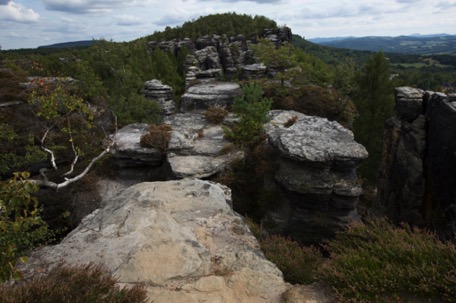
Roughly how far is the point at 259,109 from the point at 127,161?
27.3 ft

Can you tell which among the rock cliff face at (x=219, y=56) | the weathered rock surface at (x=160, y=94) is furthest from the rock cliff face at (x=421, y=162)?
the weathered rock surface at (x=160, y=94)

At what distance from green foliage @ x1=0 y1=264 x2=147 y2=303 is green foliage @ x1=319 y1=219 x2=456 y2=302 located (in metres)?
3.89

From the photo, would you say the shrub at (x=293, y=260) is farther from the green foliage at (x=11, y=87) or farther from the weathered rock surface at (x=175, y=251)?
the green foliage at (x=11, y=87)

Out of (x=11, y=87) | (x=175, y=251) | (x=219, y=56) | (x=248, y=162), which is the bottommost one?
(x=248, y=162)

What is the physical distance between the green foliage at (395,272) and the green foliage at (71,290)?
389 centimetres

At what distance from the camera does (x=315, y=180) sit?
1412 centimetres

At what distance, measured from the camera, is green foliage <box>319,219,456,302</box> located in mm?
5418

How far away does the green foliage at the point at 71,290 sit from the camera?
15.1 ft

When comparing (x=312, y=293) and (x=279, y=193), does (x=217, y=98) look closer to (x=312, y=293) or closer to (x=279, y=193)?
(x=279, y=193)

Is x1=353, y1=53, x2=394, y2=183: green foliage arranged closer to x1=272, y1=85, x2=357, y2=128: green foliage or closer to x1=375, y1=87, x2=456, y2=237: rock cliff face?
x1=272, y1=85, x2=357, y2=128: green foliage

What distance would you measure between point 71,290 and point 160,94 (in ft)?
97.1

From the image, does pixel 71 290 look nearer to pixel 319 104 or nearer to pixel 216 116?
pixel 216 116

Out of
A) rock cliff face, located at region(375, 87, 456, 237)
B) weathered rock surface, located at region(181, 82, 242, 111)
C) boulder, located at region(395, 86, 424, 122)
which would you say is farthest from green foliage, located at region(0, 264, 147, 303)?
weathered rock surface, located at region(181, 82, 242, 111)

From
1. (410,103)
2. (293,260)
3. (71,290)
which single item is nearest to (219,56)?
(410,103)
